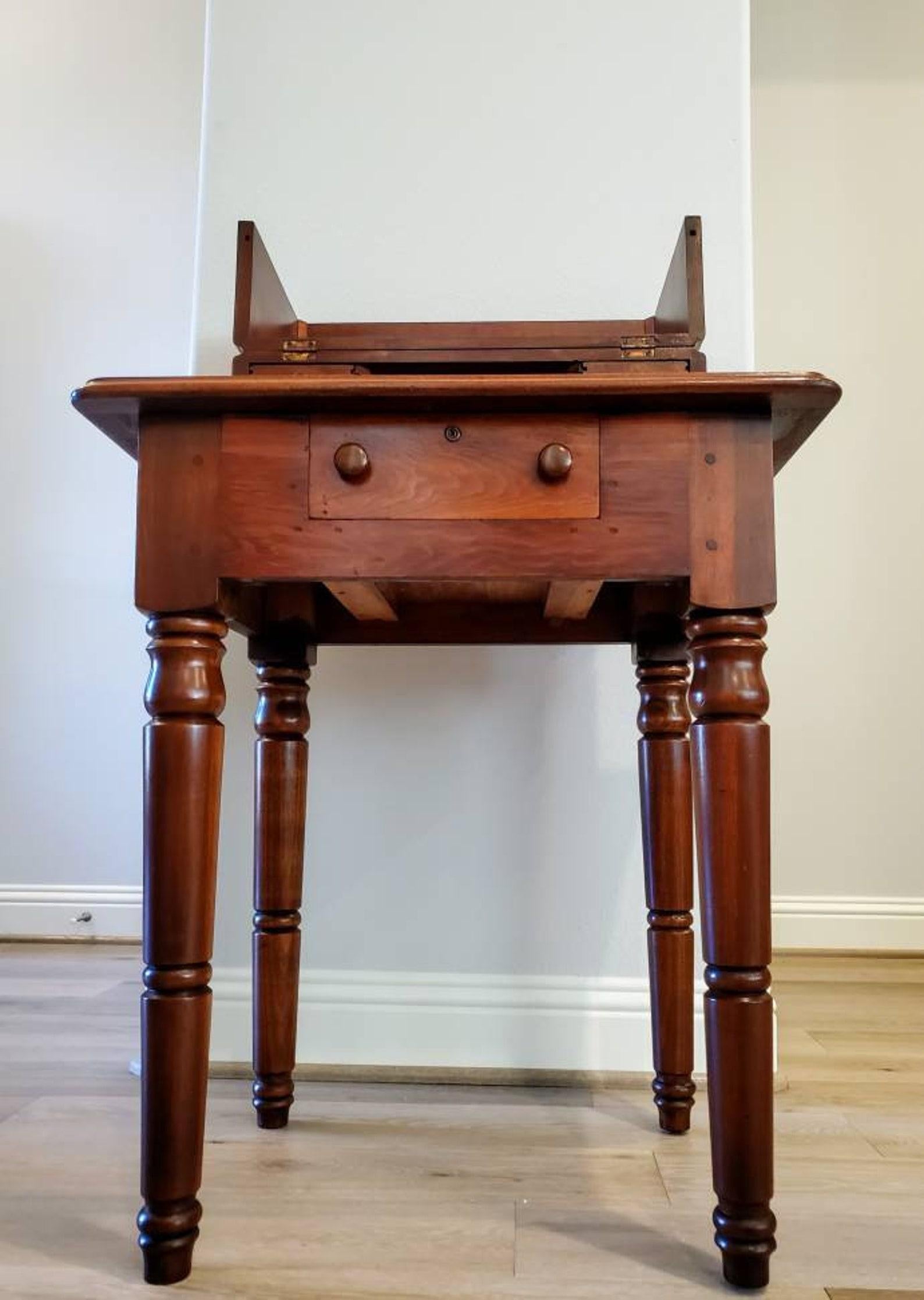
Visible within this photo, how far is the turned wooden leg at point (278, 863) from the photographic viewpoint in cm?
112

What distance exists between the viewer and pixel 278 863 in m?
1.15

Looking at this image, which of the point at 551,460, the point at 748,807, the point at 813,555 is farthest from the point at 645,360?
the point at 813,555

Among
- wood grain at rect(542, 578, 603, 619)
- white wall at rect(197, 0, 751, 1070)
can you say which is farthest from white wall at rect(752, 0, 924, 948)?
wood grain at rect(542, 578, 603, 619)

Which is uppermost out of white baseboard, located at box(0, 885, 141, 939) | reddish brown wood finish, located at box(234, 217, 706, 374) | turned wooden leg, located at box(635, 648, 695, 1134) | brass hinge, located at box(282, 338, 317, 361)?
reddish brown wood finish, located at box(234, 217, 706, 374)

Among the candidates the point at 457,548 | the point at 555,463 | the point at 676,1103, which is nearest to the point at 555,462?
the point at 555,463

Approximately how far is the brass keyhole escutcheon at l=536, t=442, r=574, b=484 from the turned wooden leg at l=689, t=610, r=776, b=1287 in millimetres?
154

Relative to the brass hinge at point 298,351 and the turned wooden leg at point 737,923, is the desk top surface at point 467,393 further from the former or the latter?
the brass hinge at point 298,351

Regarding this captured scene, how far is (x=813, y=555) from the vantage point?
2.45 m

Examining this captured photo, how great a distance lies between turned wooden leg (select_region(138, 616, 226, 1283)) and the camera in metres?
0.76

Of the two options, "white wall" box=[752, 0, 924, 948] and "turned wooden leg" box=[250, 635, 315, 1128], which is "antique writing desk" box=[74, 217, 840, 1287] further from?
"white wall" box=[752, 0, 924, 948]

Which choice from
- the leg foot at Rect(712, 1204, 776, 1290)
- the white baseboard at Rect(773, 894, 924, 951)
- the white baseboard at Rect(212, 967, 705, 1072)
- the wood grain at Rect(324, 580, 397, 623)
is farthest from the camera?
the white baseboard at Rect(773, 894, 924, 951)

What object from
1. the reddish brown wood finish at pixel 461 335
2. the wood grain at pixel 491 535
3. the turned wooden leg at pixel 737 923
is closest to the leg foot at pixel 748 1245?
the turned wooden leg at pixel 737 923

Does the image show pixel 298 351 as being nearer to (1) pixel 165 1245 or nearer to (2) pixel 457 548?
(2) pixel 457 548

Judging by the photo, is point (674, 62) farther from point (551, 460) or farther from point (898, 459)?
point (898, 459)
